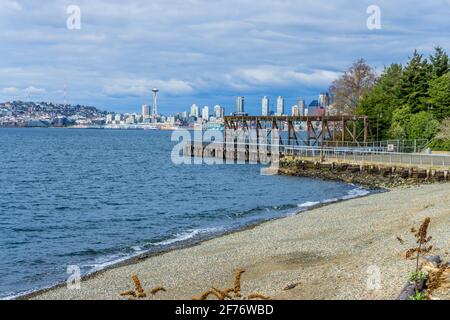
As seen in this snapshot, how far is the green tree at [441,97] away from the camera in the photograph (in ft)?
188

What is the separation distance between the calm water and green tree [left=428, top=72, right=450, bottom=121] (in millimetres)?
18675

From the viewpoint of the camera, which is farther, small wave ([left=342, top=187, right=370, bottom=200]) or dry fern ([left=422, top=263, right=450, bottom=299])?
small wave ([left=342, top=187, right=370, bottom=200])

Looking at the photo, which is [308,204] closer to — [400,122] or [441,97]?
[441,97]

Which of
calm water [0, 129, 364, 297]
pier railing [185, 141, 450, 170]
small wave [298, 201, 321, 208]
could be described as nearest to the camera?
calm water [0, 129, 364, 297]

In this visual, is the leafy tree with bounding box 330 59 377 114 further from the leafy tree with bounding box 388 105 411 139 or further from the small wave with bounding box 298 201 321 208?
the small wave with bounding box 298 201 321 208

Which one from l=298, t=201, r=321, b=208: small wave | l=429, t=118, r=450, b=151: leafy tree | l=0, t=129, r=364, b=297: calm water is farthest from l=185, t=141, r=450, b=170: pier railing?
l=298, t=201, r=321, b=208: small wave

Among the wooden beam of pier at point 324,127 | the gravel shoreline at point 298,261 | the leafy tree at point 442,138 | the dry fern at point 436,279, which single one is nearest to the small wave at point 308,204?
the gravel shoreline at point 298,261

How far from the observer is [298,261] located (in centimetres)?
1670

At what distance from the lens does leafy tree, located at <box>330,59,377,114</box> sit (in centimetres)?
7769

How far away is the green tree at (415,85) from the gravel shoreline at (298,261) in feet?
131

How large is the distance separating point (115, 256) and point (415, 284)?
14.2 m

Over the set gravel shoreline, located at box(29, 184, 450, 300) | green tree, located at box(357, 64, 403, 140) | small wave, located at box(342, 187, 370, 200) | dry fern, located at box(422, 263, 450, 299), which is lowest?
small wave, located at box(342, 187, 370, 200)
